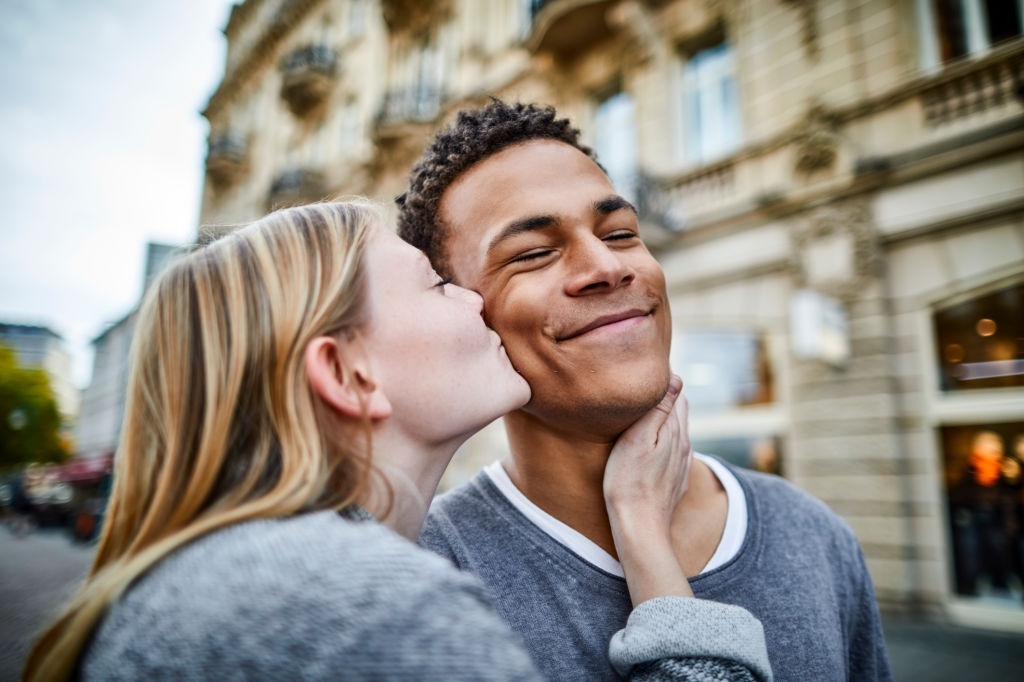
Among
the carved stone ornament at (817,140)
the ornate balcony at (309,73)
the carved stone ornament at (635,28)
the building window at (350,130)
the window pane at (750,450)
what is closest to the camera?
the carved stone ornament at (817,140)

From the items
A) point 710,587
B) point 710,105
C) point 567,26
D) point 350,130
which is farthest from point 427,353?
point 350,130

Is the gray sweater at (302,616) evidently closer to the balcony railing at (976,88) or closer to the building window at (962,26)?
the balcony railing at (976,88)

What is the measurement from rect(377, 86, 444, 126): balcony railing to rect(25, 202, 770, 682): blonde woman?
12789mm

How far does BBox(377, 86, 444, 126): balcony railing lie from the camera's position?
13164 millimetres

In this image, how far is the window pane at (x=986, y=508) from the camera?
5465mm

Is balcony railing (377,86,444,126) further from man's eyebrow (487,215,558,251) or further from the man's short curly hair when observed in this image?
man's eyebrow (487,215,558,251)

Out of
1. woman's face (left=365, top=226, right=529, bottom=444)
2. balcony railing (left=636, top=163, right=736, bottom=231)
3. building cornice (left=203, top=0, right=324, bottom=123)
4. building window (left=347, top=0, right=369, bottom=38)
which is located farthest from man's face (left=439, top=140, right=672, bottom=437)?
building cornice (left=203, top=0, right=324, bottom=123)

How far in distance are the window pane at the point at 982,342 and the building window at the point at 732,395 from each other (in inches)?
70.8

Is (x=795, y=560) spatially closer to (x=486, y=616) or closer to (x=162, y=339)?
(x=486, y=616)

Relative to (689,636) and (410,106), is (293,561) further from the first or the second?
(410,106)

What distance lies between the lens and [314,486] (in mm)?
899

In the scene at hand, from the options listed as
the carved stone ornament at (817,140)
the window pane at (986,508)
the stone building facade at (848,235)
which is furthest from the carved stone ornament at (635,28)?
the window pane at (986,508)

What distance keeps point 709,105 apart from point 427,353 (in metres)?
8.63

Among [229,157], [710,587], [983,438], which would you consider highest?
[229,157]
